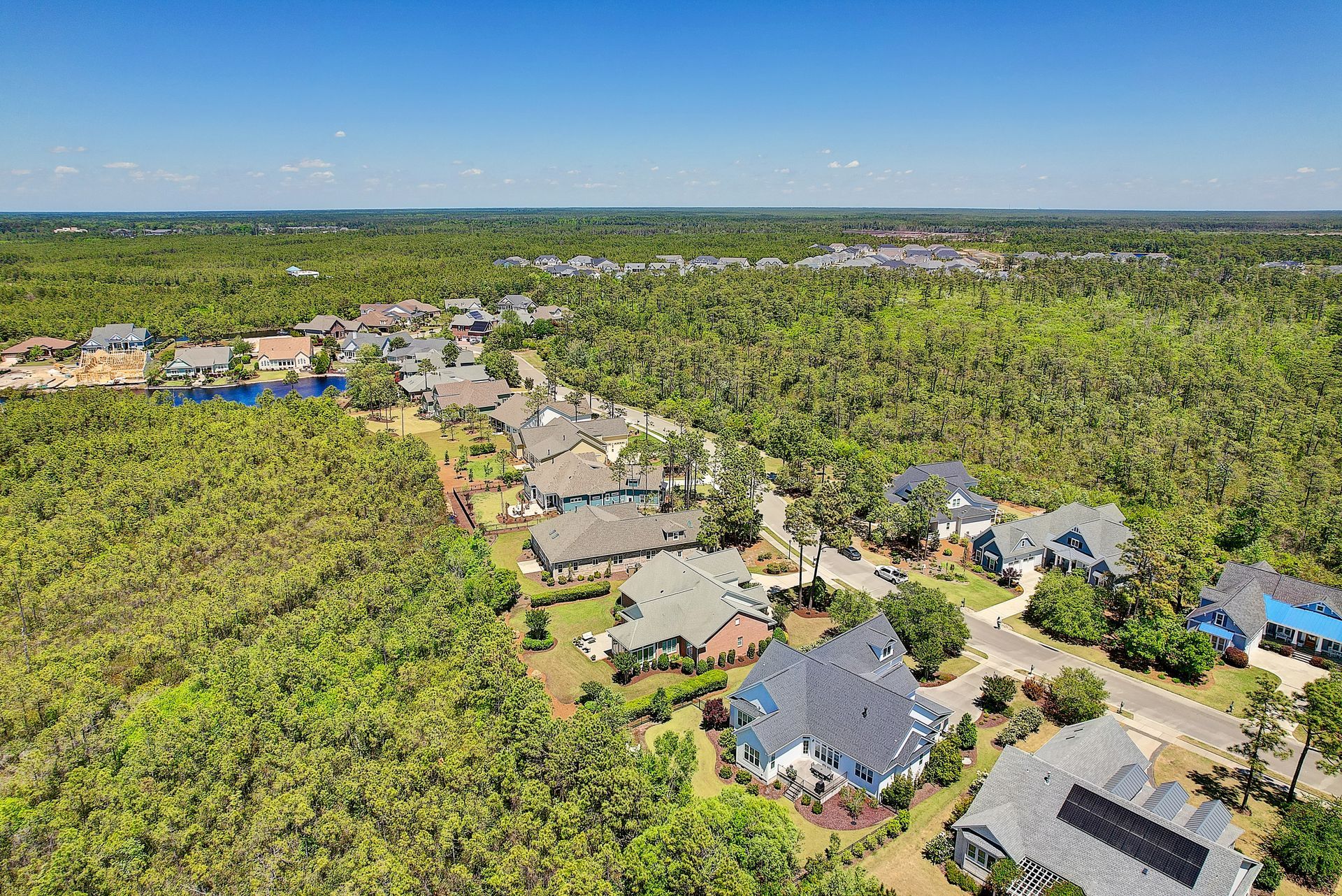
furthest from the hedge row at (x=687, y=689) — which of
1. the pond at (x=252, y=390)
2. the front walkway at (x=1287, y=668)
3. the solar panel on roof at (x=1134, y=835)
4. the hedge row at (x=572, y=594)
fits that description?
the pond at (x=252, y=390)

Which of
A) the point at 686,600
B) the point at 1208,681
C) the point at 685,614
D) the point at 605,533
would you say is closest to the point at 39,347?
the point at 605,533

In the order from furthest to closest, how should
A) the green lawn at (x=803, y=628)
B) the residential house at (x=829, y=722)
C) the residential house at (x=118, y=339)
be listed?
the residential house at (x=118, y=339) < the green lawn at (x=803, y=628) < the residential house at (x=829, y=722)

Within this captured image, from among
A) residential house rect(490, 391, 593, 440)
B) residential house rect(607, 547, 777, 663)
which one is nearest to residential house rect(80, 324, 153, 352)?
residential house rect(490, 391, 593, 440)

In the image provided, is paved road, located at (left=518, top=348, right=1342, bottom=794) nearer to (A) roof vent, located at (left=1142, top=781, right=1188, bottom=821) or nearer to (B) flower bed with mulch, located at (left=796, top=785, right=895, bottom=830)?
(A) roof vent, located at (left=1142, top=781, right=1188, bottom=821)

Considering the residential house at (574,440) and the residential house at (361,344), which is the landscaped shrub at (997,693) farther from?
the residential house at (361,344)

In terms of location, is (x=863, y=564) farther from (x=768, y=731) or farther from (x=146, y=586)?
(x=146, y=586)

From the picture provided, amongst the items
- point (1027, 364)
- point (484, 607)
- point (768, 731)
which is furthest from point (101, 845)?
point (1027, 364)
